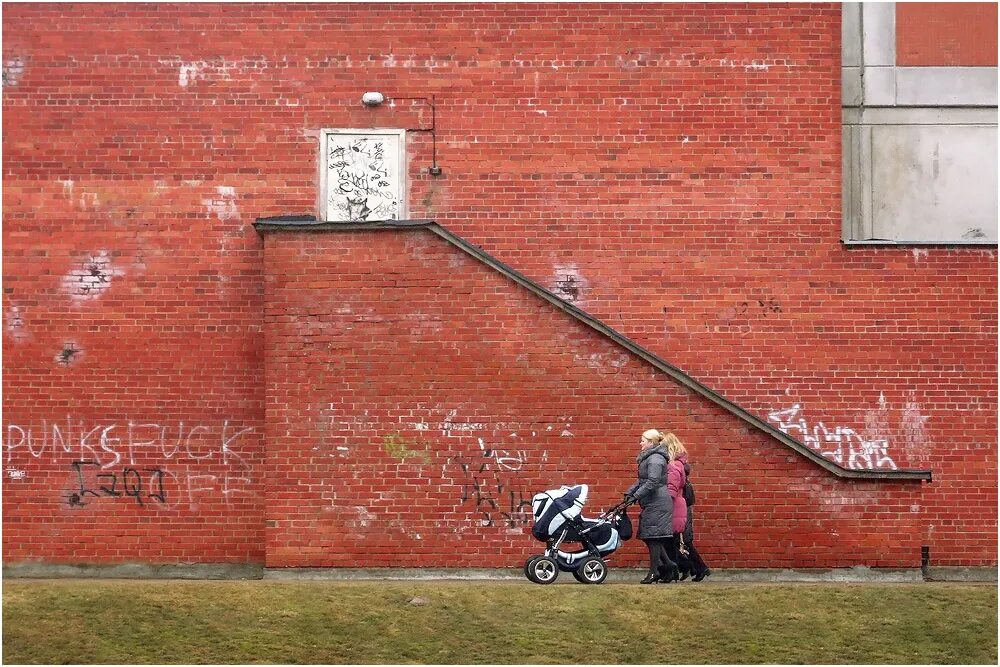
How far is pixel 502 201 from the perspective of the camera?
14.7 metres

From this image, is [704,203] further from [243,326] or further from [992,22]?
[243,326]

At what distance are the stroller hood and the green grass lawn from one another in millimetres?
622

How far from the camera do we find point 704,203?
14.8m

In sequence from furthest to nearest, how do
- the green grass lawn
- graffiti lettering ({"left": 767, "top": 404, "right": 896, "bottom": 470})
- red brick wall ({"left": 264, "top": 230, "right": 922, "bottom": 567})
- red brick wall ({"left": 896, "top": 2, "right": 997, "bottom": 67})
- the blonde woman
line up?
red brick wall ({"left": 896, "top": 2, "right": 997, "bottom": 67})
graffiti lettering ({"left": 767, "top": 404, "right": 896, "bottom": 470})
red brick wall ({"left": 264, "top": 230, "right": 922, "bottom": 567})
the blonde woman
the green grass lawn

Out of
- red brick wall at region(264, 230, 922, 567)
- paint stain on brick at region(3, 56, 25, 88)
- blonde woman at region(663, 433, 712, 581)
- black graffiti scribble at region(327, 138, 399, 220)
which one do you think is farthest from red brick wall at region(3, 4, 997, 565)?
blonde woman at region(663, 433, 712, 581)

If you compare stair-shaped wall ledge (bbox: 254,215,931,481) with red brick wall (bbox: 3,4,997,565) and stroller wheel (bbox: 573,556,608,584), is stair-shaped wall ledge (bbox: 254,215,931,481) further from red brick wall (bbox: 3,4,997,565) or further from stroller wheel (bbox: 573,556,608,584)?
stroller wheel (bbox: 573,556,608,584)

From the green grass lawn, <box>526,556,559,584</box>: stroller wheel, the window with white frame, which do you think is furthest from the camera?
the window with white frame

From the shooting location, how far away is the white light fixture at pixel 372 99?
14.7 meters

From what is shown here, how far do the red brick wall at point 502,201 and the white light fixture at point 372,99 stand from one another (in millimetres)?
99

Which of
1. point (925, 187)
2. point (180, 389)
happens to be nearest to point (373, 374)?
point (180, 389)

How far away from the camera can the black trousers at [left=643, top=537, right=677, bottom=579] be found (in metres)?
12.5

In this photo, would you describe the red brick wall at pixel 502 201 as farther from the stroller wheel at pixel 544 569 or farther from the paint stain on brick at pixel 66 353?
the stroller wheel at pixel 544 569

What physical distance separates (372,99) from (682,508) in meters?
5.54

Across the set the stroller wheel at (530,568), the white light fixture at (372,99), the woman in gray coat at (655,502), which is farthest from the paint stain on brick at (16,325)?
the woman in gray coat at (655,502)
